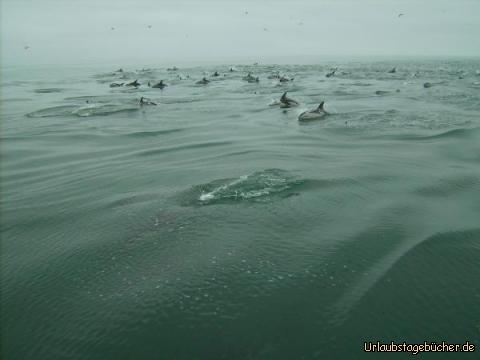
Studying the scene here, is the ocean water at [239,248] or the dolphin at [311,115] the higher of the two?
the dolphin at [311,115]

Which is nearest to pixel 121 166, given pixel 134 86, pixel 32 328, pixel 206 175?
pixel 206 175

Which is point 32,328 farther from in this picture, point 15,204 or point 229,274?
point 15,204

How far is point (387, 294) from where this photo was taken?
827 centimetres

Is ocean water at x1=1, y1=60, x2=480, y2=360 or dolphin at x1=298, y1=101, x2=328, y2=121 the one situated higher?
dolphin at x1=298, y1=101, x2=328, y2=121

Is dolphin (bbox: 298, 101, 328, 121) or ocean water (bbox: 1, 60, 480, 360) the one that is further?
dolphin (bbox: 298, 101, 328, 121)

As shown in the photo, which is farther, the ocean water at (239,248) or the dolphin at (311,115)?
the dolphin at (311,115)

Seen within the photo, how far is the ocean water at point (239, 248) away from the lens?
735 centimetres

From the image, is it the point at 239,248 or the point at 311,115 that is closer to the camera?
the point at 239,248

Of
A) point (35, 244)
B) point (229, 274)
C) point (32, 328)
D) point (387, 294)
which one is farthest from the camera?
point (35, 244)

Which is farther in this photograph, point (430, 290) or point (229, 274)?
point (229, 274)

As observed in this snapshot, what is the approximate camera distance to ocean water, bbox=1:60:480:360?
7.35 m

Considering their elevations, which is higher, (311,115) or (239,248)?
(311,115)

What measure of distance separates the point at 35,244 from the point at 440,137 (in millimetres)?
20350

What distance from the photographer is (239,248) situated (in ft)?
33.2
